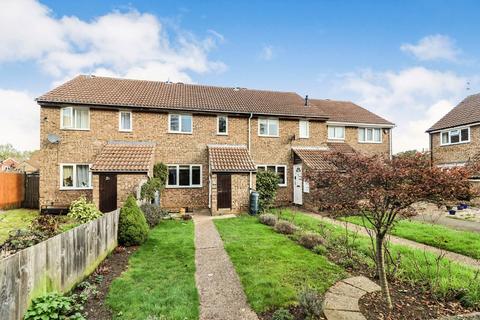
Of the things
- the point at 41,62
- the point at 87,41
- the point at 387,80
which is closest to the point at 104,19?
the point at 87,41

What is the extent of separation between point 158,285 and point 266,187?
451 inches

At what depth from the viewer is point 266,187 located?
54.3 ft

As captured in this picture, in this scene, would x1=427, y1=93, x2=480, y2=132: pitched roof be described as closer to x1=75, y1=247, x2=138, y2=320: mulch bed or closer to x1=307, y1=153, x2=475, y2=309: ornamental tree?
x1=307, y1=153, x2=475, y2=309: ornamental tree

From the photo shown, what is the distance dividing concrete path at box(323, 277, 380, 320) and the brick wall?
61.2 ft

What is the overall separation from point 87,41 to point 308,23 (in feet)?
39.4

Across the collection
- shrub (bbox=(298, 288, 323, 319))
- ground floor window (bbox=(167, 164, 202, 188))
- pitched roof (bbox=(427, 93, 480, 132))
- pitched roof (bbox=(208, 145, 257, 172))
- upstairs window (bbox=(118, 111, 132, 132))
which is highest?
pitched roof (bbox=(427, 93, 480, 132))

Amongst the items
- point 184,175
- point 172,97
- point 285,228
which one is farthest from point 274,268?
point 172,97

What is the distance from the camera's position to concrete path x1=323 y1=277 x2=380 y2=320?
4273mm

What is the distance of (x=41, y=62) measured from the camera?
49.2 ft

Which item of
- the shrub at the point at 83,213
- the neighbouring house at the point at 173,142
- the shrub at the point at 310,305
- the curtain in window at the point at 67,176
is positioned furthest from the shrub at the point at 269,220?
the curtain in window at the point at 67,176

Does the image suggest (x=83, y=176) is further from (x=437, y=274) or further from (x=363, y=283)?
(x=437, y=274)

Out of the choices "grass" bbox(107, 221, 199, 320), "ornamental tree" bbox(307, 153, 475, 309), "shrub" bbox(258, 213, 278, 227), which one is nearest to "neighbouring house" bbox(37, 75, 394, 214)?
"shrub" bbox(258, 213, 278, 227)

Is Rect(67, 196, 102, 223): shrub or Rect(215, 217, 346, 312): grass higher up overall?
Rect(67, 196, 102, 223): shrub

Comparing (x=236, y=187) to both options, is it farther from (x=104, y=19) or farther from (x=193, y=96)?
(x=104, y=19)
